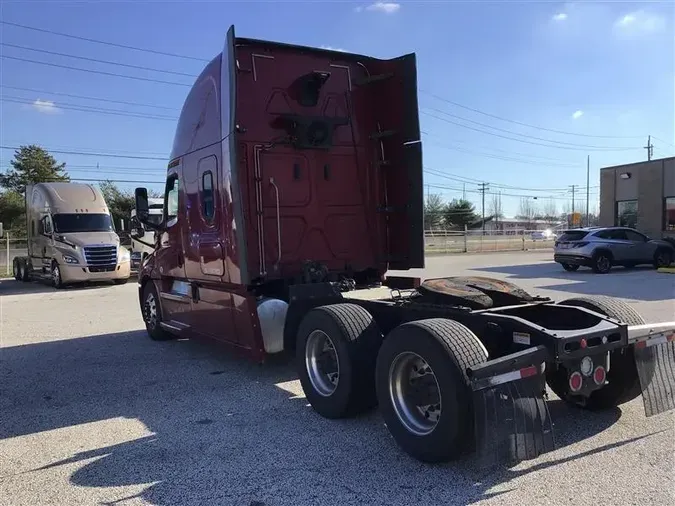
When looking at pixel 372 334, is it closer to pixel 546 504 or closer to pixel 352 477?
pixel 352 477

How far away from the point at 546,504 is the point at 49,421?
4.29 metres

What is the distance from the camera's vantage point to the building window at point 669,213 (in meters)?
25.7

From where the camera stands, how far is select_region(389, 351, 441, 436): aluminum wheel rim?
3.97m

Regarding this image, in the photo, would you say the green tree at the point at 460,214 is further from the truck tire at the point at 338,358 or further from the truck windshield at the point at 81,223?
the truck tire at the point at 338,358

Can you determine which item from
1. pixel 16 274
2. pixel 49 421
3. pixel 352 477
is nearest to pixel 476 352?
pixel 352 477

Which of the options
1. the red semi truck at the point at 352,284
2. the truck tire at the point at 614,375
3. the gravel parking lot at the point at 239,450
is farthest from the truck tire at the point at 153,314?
the truck tire at the point at 614,375

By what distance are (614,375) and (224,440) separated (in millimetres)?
3120

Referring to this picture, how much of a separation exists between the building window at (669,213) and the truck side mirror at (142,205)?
2499 centimetres

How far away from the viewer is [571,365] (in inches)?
152

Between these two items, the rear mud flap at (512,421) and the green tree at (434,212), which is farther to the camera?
the green tree at (434,212)

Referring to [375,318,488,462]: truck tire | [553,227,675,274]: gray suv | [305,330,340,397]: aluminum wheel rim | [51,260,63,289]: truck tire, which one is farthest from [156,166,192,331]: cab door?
[553,227,675,274]: gray suv

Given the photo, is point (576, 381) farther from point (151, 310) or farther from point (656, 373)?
point (151, 310)

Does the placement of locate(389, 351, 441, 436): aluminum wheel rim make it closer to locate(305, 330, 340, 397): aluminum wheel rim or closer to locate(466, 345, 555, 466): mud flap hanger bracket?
locate(466, 345, 555, 466): mud flap hanger bracket

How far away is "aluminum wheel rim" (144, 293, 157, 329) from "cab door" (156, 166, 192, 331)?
15.5 inches
